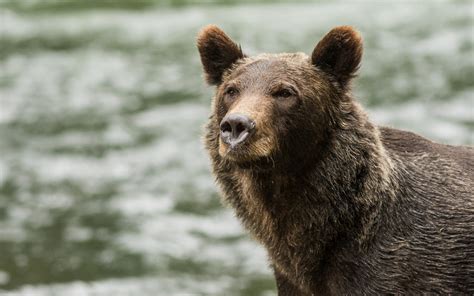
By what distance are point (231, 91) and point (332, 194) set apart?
103cm

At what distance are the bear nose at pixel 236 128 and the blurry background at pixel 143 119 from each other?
5.71 meters

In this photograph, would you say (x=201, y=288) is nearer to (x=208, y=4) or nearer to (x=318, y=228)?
(x=318, y=228)

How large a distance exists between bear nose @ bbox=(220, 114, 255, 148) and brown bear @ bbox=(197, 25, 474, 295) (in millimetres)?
184

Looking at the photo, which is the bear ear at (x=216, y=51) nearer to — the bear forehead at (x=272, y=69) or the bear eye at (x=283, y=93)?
the bear forehead at (x=272, y=69)

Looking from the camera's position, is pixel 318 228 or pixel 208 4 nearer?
pixel 318 228

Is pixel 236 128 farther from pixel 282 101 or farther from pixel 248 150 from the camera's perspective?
pixel 282 101

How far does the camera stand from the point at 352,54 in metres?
7.55

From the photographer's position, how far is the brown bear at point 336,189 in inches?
286

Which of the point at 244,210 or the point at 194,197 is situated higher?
the point at 244,210

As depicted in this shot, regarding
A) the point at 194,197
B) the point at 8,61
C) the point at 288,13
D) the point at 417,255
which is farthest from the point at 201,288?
the point at 288,13

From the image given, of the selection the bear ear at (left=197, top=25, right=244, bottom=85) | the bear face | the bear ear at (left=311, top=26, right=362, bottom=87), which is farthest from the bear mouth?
the bear ear at (left=197, top=25, right=244, bottom=85)

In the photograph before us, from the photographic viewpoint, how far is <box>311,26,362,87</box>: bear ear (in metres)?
7.51

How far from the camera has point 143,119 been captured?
59.7ft

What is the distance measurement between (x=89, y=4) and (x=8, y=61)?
183 inches
